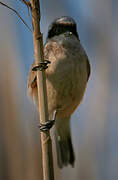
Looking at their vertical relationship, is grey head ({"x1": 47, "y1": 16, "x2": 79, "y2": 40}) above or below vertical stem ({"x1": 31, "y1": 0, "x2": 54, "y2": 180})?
above

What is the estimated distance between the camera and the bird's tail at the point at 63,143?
2.24m

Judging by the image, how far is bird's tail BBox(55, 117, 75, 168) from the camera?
2243 mm

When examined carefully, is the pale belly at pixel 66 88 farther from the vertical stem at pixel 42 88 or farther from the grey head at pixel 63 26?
the vertical stem at pixel 42 88

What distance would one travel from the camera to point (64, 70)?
1824 mm

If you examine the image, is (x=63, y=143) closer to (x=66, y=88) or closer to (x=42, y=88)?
(x=66, y=88)

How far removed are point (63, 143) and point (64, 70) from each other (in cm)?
73


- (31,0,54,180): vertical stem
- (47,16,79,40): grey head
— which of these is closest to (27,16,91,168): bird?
(47,16,79,40): grey head

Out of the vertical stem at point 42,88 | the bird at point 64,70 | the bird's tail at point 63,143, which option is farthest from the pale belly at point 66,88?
the vertical stem at point 42,88

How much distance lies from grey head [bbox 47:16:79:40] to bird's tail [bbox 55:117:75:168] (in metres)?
0.62

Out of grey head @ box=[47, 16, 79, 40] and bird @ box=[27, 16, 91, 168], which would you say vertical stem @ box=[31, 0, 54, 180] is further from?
grey head @ box=[47, 16, 79, 40]

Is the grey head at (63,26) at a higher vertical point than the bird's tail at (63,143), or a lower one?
higher

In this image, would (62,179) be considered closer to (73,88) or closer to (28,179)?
(28,179)

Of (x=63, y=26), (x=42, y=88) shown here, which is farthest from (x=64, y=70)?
(x=42, y=88)

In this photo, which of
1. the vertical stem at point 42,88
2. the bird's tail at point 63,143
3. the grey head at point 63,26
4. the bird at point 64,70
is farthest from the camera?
the bird's tail at point 63,143
